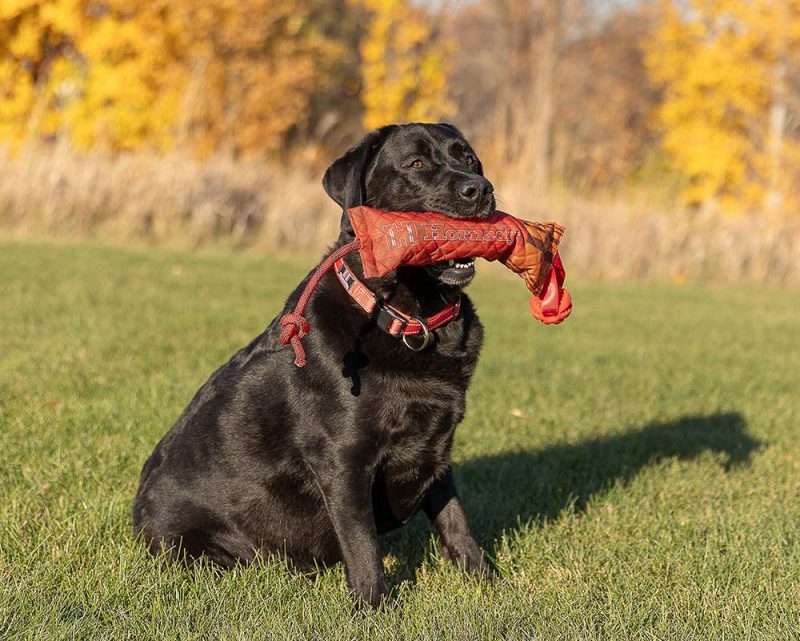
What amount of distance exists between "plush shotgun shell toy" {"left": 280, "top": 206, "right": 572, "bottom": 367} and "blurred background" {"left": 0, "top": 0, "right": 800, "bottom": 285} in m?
11.5

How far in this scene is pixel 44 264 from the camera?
430 inches

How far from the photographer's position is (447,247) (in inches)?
126

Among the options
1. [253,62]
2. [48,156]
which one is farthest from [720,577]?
[253,62]

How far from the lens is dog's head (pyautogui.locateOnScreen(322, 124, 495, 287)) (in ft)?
11.3

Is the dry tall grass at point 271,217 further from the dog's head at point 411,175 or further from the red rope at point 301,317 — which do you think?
the red rope at point 301,317

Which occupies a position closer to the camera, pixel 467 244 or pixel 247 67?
pixel 467 244

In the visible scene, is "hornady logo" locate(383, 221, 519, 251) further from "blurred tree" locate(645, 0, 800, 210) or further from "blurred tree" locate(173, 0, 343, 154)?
"blurred tree" locate(645, 0, 800, 210)

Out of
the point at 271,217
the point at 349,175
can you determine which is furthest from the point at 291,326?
the point at 271,217

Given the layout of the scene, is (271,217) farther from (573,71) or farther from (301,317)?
(573,71)

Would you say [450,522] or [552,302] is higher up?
[552,302]

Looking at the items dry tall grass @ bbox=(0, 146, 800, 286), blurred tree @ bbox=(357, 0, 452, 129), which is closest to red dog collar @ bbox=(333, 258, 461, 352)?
dry tall grass @ bbox=(0, 146, 800, 286)

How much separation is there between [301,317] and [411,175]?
918mm

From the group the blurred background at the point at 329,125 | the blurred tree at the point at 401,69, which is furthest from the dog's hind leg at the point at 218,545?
the blurred tree at the point at 401,69

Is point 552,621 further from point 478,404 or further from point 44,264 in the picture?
point 44,264
